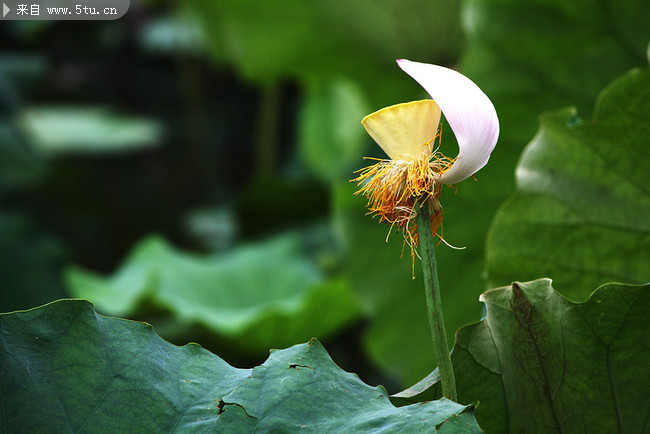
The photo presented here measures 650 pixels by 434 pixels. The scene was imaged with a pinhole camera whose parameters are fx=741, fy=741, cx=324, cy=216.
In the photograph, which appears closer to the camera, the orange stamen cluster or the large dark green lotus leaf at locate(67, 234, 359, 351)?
the orange stamen cluster

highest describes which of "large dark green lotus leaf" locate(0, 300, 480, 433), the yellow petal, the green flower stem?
the yellow petal

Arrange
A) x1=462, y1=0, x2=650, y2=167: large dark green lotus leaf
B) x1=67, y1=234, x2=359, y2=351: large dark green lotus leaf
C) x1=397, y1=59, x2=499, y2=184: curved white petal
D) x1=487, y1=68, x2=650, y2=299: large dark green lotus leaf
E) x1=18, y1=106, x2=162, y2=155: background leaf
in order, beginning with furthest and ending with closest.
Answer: x1=18, y1=106, x2=162, y2=155: background leaf
x1=67, y1=234, x2=359, y2=351: large dark green lotus leaf
x1=462, y1=0, x2=650, y2=167: large dark green lotus leaf
x1=487, y1=68, x2=650, y2=299: large dark green lotus leaf
x1=397, y1=59, x2=499, y2=184: curved white petal

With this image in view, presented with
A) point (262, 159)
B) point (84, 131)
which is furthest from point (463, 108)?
point (84, 131)

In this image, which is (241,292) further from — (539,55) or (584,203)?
(584,203)

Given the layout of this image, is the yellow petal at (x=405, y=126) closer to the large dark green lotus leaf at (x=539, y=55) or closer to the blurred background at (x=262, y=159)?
the blurred background at (x=262, y=159)

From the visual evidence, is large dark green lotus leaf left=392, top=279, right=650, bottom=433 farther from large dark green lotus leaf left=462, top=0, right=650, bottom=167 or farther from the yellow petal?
large dark green lotus leaf left=462, top=0, right=650, bottom=167


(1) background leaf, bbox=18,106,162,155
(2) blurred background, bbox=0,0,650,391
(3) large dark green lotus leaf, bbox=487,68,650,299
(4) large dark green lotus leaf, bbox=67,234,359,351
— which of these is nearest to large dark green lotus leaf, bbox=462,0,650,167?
(2) blurred background, bbox=0,0,650,391

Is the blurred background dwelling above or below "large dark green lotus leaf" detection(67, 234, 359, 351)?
above
